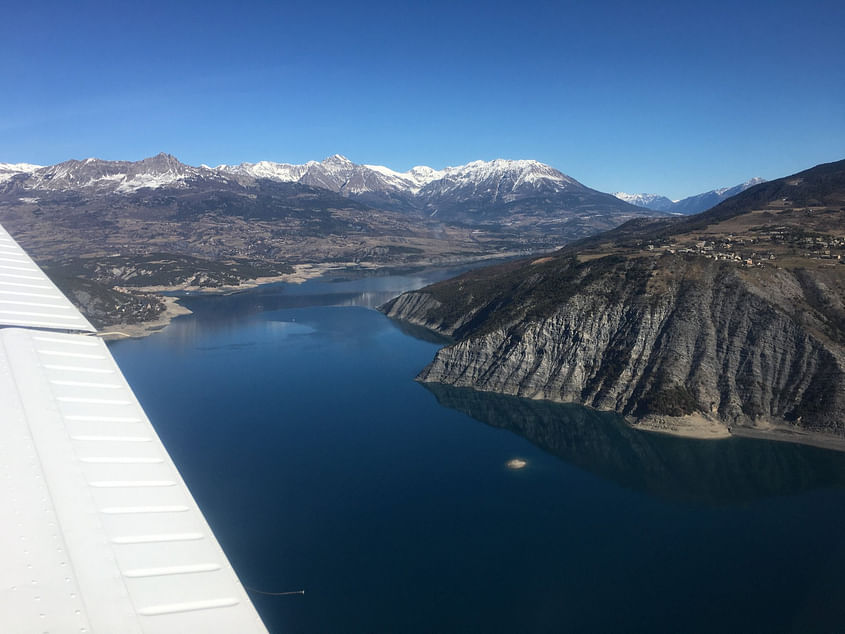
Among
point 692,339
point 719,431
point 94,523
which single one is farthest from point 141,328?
point 94,523

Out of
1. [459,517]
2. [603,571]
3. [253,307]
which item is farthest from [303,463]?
[253,307]

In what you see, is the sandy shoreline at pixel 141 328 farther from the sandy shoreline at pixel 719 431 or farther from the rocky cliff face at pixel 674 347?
the sandy shoreline at pixel 719 431

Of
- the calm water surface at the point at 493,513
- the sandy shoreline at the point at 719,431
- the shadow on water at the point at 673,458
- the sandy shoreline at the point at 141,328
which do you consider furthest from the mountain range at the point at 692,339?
the sandy shoreline at the point at 141,328

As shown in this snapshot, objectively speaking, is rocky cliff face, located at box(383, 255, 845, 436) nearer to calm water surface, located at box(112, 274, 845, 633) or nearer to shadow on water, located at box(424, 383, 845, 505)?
shadow on water, located at box(424, 383, 845, 505)

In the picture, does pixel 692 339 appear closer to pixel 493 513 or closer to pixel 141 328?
pixel 493 513

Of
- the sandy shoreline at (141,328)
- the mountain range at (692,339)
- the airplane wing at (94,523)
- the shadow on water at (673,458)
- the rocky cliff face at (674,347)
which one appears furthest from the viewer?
the sandy shoreline at (141,328)

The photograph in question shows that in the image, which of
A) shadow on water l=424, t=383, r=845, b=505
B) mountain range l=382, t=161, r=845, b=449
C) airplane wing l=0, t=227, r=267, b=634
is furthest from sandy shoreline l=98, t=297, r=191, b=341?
airplane wing l=0, t=227, r=267, b=634

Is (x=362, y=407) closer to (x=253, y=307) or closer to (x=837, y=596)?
(x=837, y=596)
